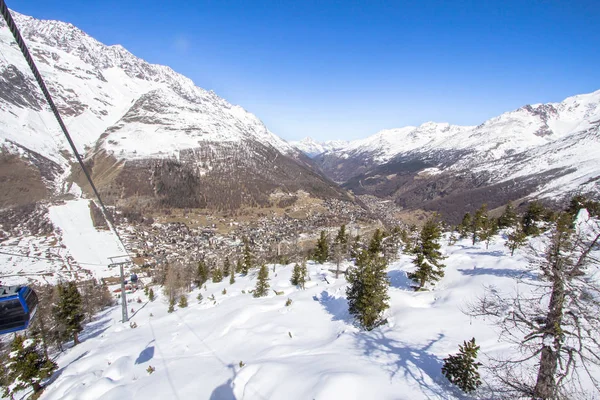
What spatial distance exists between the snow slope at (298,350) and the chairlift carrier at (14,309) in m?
6.25

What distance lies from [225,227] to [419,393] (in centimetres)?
16297

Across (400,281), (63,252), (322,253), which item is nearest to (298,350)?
(400,281)

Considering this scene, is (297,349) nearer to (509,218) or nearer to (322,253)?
(322,253)

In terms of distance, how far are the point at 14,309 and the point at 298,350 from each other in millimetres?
18641

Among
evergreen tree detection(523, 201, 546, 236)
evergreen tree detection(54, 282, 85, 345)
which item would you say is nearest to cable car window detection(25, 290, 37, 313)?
evergreen tree detection(54, 282, 85, 345)

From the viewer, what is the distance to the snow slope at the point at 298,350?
45.1 ft

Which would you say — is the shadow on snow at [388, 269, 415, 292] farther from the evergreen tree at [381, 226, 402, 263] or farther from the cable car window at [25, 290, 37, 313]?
the cable car window at [25, 290, 37, 313]

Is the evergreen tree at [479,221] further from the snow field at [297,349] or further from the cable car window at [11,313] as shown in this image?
the cable car window at [11,313]

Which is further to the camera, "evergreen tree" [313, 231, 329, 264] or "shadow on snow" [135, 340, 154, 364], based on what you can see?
"evergreen tree" [313, 231, 329, 264]

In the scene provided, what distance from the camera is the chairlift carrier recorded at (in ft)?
53.2

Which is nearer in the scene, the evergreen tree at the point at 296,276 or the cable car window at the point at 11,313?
the cable car window at the point at 11,313

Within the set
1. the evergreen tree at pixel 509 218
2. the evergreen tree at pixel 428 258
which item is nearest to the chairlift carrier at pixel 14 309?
the evergreen tree at pixel 428 258

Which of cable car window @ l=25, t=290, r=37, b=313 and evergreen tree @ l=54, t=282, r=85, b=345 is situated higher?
cable car window @ l=25, t=290, r=37, b=313

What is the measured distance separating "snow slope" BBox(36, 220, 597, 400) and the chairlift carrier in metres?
6.25
